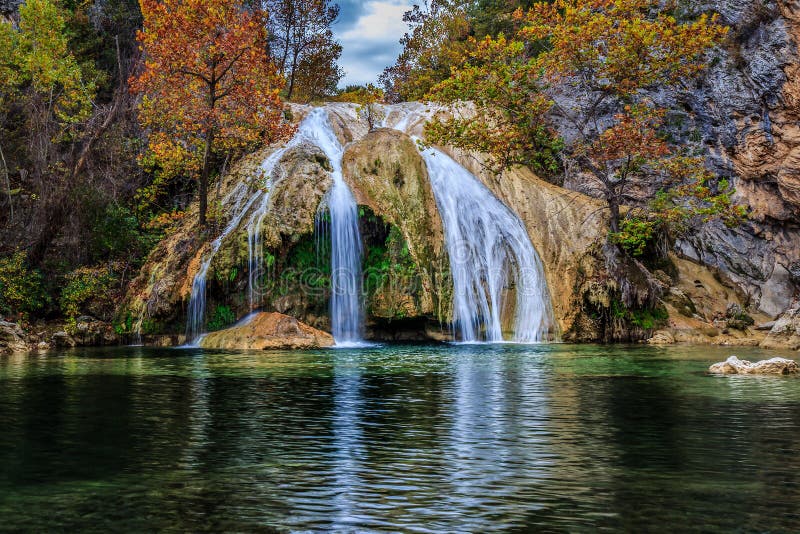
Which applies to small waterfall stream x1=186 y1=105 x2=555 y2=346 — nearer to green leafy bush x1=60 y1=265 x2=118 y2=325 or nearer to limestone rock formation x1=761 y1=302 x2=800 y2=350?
green leafy bush x1=60 y1=265 x2=118 y2=325

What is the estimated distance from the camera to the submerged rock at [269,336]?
20281 millimetres

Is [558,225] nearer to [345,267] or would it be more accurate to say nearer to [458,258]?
[458,258]

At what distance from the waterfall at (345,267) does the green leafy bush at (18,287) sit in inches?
375

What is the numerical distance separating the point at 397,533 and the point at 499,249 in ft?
71.5

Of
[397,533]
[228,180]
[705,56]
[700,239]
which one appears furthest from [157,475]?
[705,56]

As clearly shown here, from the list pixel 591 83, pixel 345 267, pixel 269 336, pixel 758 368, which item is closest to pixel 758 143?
pixel 591 83

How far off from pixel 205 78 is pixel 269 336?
10.2 meters

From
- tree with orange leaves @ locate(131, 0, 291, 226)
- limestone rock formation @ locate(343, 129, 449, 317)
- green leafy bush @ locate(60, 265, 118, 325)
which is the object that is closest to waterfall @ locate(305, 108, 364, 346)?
limestone rock formation @ locate(343, 129, 449, 317)

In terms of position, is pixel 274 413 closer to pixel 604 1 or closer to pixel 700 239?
pixel 604 1

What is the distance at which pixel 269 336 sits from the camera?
20438mm

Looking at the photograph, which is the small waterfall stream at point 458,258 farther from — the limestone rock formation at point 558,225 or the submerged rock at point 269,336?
the submerged rock at point 269,336

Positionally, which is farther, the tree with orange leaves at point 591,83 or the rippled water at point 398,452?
the tree with orange leaves at point 591,83

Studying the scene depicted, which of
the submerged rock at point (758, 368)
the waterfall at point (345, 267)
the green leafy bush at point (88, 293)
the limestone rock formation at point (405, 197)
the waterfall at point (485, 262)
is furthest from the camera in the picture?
the waterfall at point (485, 262)

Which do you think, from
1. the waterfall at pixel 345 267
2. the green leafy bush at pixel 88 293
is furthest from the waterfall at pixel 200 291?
the green leafy bush at pixel 88 293
